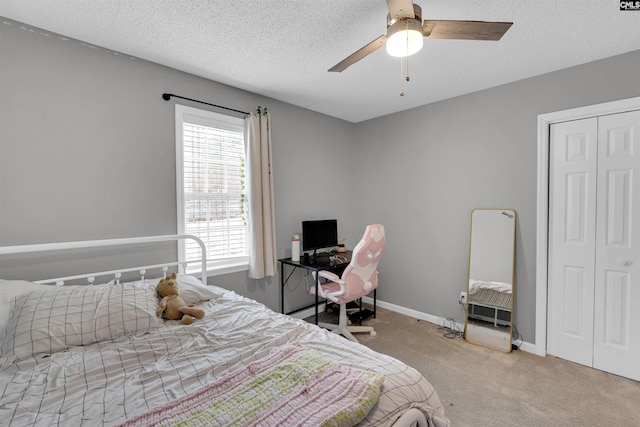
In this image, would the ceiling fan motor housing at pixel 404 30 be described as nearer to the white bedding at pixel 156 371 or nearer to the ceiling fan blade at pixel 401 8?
the ceiling fan blade at pixel 401 8

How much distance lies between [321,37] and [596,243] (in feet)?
9.08

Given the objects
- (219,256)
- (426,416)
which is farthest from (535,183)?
(219,256)

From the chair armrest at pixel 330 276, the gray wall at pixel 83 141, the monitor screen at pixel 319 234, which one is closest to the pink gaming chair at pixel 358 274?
the chair armrest at pixel 330 276

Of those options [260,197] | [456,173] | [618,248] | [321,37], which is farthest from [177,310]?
[618,248]

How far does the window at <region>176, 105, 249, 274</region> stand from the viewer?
2656 mm

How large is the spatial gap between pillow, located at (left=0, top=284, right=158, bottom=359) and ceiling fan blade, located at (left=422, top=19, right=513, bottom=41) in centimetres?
216

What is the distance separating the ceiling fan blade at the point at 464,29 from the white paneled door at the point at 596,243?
169 cm

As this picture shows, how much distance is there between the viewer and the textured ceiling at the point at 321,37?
5.76ft

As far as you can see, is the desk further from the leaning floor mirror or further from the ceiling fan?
the ceiling fan

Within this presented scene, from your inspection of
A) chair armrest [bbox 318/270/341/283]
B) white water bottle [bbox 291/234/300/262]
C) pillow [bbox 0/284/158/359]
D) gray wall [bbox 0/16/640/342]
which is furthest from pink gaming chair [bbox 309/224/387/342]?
pillow [bbox 0/284/158/359]

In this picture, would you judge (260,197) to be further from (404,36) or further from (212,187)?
(404,36)

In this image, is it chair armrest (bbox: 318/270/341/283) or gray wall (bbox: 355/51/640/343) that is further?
chair armrest (bbox: 318/270/341/283)

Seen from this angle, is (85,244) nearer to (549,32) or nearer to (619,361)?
(549,32)

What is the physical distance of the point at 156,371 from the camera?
4.01 feet
